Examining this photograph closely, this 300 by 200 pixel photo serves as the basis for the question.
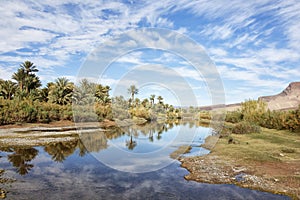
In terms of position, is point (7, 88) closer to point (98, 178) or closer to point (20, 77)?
point (20, 77)

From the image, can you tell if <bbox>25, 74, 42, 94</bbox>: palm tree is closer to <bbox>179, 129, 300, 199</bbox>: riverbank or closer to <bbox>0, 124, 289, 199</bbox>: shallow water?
<bbox>0, 124, 289, 199</bbox>: shallow water

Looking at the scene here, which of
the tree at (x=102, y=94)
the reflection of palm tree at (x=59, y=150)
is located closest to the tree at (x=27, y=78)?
the tree at (x=102, y=94)

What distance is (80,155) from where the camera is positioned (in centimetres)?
1911

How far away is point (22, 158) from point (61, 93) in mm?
44402

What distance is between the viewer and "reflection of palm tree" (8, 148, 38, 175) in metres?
14.3

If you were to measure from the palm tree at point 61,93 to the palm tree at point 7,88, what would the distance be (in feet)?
27.0

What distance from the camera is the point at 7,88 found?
180 ft

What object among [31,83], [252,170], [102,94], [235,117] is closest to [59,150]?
[252,170]

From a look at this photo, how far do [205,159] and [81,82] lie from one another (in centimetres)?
5184

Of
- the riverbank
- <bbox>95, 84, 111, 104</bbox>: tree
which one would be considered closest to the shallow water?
the riverbank

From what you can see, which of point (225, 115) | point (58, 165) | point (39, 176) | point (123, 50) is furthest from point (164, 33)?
point (225, 115)

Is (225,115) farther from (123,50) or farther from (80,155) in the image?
(80,155)

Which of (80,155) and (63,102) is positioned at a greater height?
(63,102)

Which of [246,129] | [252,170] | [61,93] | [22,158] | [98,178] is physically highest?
[61,93]
